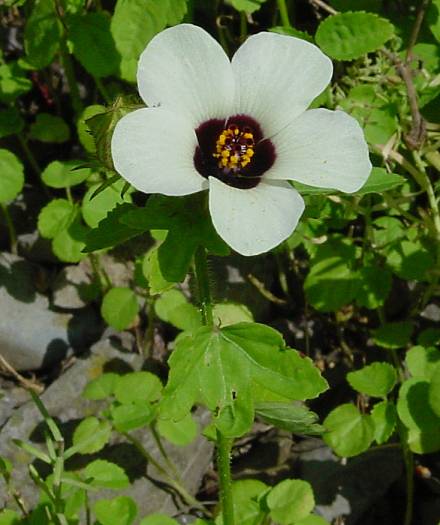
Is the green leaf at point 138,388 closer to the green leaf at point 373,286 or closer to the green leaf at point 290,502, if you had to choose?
the green leaf at point 290,502

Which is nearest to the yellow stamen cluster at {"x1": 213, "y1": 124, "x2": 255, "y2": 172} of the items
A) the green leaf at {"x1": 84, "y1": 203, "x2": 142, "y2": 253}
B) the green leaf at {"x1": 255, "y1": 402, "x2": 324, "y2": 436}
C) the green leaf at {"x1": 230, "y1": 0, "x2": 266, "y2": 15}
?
the green leaf at {"x1": 84, "y1": 203, "x2": 142, "y2": 253}

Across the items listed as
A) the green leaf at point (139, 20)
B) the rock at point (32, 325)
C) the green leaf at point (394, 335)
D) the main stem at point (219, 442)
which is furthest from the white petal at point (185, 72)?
the rock at point (32, 325)

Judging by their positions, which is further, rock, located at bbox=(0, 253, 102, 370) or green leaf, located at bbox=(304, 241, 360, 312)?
rock, located at bbox=(0, 253, 102, 370)

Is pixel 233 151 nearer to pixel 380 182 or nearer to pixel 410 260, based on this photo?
pixel 380 182

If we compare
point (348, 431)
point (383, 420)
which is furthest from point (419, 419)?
point (348, 431)

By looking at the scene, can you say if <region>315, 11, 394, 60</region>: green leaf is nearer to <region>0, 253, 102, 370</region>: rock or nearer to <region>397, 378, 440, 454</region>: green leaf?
<region>397, 378, 440, 454</region>: green leaf

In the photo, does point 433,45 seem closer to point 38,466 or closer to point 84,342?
point 84,342

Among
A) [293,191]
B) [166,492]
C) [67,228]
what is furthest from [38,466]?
[293,191]
